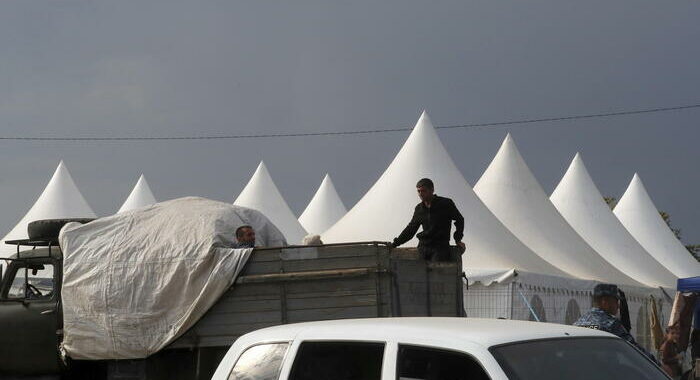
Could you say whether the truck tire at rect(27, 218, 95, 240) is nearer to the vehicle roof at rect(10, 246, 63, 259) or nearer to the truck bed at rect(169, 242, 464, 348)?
the vehicle roof at rect(10, 246, 63, 259)

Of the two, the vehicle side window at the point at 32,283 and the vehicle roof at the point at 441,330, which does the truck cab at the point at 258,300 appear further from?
the vehicle roof at the point at 441,330

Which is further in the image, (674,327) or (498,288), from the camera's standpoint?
(498,288)

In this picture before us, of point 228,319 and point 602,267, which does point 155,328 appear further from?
point 602,267

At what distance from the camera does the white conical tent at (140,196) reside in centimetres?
4116

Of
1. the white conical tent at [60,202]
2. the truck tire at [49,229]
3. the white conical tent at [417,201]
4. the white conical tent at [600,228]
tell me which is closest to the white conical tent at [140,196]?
the white conical tent at [60,202]

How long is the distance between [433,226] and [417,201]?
35.0 ft

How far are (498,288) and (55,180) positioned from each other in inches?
899

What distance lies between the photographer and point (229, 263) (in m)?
9.38

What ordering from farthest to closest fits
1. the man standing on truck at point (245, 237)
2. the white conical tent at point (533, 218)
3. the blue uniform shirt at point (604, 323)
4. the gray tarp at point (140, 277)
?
the white conical tent at point (533, 218), the man standing on truck at point (245, 237), the gray tarp at point (140, 277), the blue uniform shirt at point (604, 323)

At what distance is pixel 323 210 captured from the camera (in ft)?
147

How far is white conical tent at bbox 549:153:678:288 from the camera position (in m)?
30.2

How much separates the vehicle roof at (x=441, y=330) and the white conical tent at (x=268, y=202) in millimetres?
28118

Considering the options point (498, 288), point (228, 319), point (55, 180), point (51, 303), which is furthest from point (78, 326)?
point (55, 180)

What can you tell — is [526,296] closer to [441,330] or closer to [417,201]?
[417,201]
